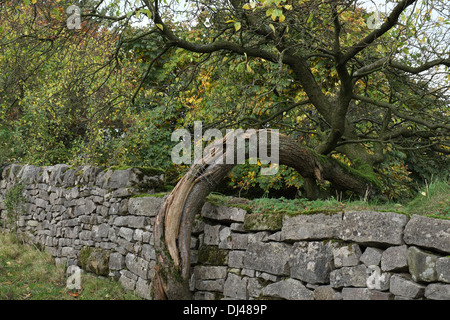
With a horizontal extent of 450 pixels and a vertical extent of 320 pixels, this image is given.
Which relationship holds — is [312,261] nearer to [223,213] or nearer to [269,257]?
[269,257]

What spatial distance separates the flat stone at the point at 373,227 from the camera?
12.6 ft

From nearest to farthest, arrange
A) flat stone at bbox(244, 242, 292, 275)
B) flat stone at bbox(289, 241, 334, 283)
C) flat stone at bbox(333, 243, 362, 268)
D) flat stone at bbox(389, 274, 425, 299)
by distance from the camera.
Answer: flat stone at bbox(389, 274, 425, 299), flat stone at bbox(333, 243, 362, 268), flat stone at bbox(289, 241, 334, 283), flat stone at bbox(244, 242, 292, 275)

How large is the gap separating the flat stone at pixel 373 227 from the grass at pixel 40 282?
331 centimetres

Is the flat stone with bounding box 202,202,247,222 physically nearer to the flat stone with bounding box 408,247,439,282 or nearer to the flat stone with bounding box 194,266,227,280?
the flat stone with bounding box 194,266,227,280

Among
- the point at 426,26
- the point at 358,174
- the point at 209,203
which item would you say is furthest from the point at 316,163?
the point at 426,26

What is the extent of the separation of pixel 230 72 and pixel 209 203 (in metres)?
3.74

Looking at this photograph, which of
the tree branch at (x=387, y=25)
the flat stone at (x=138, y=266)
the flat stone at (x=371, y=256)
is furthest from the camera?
the flat stone at (x=138, y=266)

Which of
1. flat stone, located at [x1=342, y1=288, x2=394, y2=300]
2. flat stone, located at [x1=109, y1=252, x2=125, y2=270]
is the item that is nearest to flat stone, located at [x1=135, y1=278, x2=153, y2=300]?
flat stone, located at [x1=109, y1=252, x2=125, y2=270]

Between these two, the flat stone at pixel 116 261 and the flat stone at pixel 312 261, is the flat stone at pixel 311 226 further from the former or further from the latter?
the flat stone at pixel 116 261

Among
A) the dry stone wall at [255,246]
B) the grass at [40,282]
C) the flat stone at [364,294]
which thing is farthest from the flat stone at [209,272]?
the flat stone at [364,294]

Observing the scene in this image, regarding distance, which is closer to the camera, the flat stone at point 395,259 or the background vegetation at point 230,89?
the flat stone at point 395,259

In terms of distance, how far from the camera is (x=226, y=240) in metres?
5.36

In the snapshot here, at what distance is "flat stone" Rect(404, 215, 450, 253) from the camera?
3.57 m
